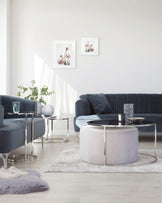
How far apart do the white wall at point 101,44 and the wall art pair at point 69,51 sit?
0.28ft

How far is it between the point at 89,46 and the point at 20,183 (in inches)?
169

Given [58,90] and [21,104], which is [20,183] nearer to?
[21,104]

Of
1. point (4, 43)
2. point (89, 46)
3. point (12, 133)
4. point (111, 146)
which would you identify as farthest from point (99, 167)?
point (4, 43)

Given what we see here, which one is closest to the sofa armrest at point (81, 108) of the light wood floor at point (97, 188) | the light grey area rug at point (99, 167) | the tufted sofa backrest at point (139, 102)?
the tufted sofa backrest at point (139, 102)

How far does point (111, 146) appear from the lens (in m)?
3.66

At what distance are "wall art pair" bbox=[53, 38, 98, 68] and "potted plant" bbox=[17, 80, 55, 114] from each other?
590 mm

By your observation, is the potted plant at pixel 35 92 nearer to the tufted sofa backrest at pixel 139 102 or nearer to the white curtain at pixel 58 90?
the white curtain at pixel 58 90

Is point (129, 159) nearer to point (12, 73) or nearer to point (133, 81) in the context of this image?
point (133, 81)

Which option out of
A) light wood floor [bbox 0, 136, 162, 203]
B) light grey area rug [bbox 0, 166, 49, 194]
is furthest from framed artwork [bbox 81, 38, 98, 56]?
light grey area rug [bbox 0, 166, 49, 194]

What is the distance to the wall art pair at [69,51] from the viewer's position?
660 cm

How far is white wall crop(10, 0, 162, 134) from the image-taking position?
21.5ft

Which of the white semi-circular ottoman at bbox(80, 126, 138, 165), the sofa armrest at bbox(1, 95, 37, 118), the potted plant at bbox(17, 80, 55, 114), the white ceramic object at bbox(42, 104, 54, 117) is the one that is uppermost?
the potted plant at bbox(17, 80, 55, 114)

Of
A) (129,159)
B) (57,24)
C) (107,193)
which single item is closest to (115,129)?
(129,159)

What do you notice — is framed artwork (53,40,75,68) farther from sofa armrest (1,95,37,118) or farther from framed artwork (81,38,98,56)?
sofa armrest (1,95,37,118)
